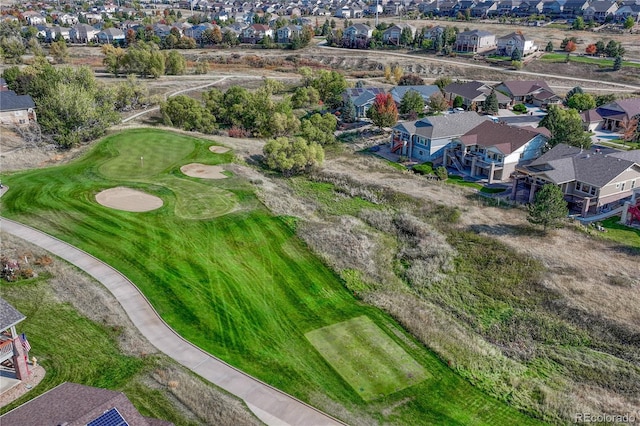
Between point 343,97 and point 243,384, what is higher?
point 343,97

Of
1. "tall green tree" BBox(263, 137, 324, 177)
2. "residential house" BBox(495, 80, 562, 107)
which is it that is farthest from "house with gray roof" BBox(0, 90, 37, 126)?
"residential house" BBox(495, 80, 562, 107)

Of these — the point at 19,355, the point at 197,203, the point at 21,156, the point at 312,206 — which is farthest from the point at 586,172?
the point at 21,156

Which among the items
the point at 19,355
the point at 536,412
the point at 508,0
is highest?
the point at 508,0

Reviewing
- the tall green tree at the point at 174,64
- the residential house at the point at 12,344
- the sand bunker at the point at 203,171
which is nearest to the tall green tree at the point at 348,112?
the sand bunker at the point at 203,171

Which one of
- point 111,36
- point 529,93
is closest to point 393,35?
point 529,93

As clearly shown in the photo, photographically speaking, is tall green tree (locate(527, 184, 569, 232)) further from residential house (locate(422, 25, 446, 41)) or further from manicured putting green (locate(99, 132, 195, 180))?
residential house (locate(422, 25, 446, 41))

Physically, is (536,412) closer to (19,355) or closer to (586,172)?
(19,355)

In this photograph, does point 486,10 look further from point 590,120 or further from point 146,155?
point 146,155
